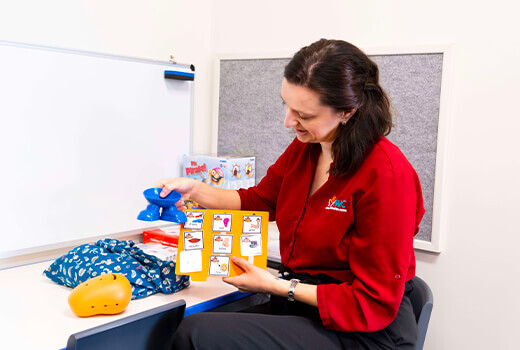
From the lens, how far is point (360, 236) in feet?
3.12

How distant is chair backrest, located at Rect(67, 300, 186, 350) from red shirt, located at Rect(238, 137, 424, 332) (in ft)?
0.90

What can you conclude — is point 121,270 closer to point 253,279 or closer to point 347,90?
point 253,279

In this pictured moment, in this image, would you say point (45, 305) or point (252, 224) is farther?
point (252, 224)

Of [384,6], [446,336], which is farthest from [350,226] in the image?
[384,6]

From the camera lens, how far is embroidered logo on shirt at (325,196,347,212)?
3.22ft

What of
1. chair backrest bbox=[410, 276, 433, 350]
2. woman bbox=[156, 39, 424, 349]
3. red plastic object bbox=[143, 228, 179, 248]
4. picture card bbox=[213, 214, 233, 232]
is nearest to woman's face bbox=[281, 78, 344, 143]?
woman bbox=[156, 39, 424, 349]

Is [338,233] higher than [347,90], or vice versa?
[347,90]

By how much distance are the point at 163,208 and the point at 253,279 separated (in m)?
0.26

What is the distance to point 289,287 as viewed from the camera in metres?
0.97

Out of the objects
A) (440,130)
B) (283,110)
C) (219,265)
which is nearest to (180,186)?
(219,265)

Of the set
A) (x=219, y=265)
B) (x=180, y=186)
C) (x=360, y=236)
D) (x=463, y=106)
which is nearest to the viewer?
(x=360, y=236)

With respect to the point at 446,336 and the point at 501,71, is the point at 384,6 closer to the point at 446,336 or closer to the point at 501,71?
the point at 501,71

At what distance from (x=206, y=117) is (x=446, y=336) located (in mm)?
1065

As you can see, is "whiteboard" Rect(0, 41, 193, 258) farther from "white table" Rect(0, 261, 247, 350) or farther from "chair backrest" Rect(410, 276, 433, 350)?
"chair backrest" Rect(410, 276, 433, 350)
